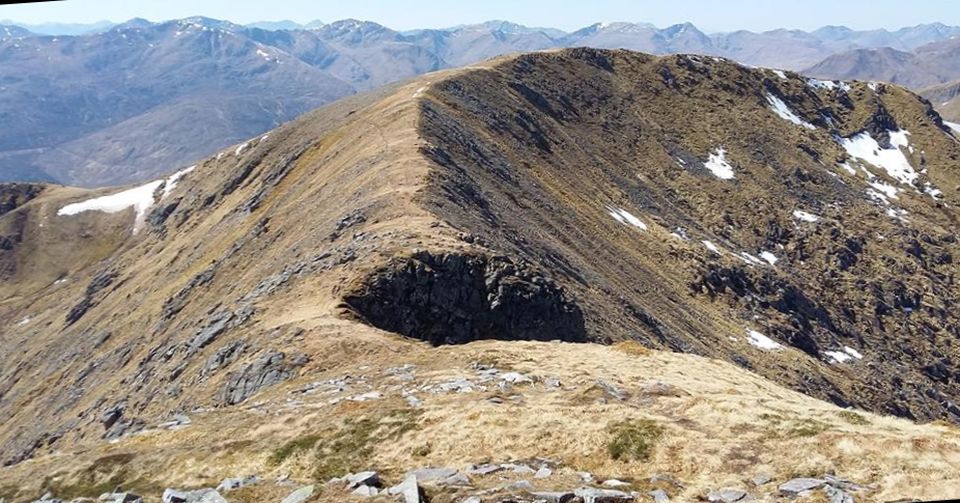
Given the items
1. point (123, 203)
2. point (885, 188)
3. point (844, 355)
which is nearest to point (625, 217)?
point (844, 355)

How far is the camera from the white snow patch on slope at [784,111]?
153625 mm

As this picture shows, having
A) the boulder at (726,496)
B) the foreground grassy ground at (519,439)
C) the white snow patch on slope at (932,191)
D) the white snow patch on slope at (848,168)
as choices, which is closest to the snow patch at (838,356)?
the foreground grassy ground at (519,439)

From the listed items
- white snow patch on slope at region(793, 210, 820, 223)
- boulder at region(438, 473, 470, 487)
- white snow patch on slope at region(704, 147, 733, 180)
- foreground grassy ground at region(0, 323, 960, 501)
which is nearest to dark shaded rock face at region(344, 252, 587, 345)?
foreground grassy ground at region(0, 323, 960, 501)

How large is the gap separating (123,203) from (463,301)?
13974cm

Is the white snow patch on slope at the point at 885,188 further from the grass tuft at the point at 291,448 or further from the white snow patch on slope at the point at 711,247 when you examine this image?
the grass tuft at the point at 291,448

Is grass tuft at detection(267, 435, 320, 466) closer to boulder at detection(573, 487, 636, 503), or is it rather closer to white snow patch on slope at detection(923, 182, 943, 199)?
boulder at detection(573, 487, 636, 503)

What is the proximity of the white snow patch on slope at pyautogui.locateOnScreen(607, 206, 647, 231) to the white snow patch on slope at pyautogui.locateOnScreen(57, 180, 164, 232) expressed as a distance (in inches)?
4075

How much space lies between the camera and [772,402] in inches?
909

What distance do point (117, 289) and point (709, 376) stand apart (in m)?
91.7

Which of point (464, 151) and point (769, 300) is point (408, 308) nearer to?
point (464, 151)

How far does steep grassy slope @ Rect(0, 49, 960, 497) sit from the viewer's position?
1635 inches

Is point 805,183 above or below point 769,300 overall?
above

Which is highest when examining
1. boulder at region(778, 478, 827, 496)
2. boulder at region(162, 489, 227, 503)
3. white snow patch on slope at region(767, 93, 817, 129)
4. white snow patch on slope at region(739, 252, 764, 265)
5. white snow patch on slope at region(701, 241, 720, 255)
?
white snow patch on slope at region(767, 93, 817, 129)

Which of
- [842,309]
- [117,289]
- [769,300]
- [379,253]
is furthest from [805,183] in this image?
[117,289]
